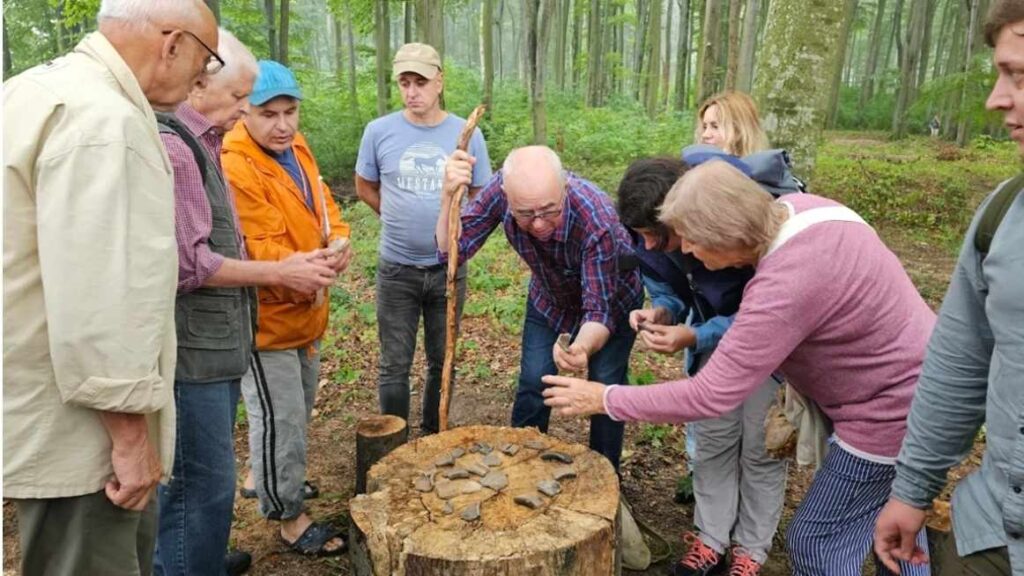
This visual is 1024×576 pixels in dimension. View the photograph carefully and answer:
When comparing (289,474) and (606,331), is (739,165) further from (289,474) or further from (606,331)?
(289,474)

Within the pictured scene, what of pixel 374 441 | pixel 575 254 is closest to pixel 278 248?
pixel 374 441

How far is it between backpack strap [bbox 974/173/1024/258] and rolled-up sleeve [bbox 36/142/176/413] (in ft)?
6.39

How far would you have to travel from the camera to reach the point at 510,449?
2703 millimetres

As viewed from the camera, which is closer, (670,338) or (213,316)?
(213,316)

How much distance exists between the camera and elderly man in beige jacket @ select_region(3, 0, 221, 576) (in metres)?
1.52

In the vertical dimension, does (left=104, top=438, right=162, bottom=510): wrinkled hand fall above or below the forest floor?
above

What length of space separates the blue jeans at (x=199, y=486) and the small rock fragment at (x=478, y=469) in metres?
0.87

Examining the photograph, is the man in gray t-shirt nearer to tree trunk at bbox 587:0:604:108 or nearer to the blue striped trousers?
the blue striped trousers

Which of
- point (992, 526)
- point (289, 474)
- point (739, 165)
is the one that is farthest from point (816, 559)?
point (289, 474)

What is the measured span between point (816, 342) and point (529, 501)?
42.8 inches

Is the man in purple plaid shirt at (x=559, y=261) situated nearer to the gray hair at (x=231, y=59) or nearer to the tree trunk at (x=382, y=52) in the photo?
the gray hair at (x=231, y=59)

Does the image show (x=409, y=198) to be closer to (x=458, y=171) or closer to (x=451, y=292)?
(x=458, y=171)

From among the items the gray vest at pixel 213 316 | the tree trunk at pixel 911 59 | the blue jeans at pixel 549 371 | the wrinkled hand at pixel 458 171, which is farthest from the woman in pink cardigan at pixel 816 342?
the tree trunk at pixel 911 59

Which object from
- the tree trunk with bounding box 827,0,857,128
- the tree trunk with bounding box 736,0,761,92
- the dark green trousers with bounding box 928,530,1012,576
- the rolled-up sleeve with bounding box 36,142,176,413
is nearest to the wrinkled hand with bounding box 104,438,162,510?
the rolled-up sleeve with bounding box 36,142,176,413
